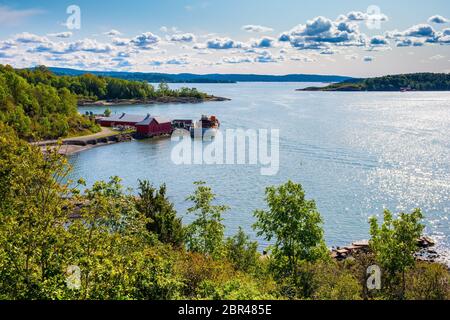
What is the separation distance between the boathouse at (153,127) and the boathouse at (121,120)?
5.34 m

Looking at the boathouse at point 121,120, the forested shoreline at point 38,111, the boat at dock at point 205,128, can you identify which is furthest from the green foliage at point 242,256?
the boathouse at point 121,120

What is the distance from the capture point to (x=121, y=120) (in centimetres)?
11050

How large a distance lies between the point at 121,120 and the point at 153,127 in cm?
1214

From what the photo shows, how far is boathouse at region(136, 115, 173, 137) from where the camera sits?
331 ft

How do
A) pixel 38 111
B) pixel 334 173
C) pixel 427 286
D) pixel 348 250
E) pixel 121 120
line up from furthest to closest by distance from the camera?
pixel 121 120, pixel 38 111, pixel 334 173, pixel 348 250, pixel 427 286

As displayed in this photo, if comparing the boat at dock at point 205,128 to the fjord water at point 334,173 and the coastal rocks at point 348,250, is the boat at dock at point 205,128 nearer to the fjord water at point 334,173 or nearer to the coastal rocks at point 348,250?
the fjord water at point 334,173

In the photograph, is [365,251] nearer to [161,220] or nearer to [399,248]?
[399,248]

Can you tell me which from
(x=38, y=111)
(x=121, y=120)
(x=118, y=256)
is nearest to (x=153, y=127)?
(x=121, y=120)

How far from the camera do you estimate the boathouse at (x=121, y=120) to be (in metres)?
109

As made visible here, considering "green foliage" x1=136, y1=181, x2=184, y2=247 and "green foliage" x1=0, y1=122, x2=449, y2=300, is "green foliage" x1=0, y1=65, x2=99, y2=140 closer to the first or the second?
"green foliage" x1=136, y1=181, x2=184, y2=247

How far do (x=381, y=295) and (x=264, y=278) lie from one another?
5456 millimetres
